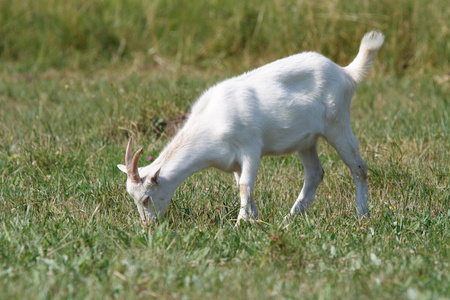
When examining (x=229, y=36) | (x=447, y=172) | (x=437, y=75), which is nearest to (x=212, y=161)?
(x=447, y=172)

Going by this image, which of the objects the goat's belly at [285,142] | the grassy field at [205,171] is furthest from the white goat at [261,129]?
the grassy field at [205,171]

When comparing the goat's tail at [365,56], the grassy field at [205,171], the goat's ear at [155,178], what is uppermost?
the goat's tail at [365,56]

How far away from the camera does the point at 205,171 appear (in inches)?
231

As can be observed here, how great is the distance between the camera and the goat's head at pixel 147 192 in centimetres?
460

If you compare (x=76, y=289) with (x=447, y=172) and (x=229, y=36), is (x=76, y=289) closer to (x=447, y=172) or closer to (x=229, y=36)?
(x=447, y=172)

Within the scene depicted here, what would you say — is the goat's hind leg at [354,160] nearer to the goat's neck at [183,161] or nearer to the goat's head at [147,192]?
the goat's neck at [183,161]

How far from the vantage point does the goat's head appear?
15.1ft

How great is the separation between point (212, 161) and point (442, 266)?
1.85 meters

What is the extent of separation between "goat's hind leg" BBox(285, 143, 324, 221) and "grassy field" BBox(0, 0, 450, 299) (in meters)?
0.13

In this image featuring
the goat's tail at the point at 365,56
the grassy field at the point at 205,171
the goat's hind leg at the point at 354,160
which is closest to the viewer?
the grassy field at the point at 205,171

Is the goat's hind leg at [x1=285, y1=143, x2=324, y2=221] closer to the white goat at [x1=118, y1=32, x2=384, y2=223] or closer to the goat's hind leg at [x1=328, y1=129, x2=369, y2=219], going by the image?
the white goat at [x1=118, y1=32, x2=384, y2=223]

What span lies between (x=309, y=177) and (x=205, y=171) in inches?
36.8

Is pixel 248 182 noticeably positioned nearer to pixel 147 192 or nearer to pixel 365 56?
pixel 147 192

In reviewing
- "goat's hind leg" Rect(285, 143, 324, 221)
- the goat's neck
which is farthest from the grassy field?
the goat's neck
